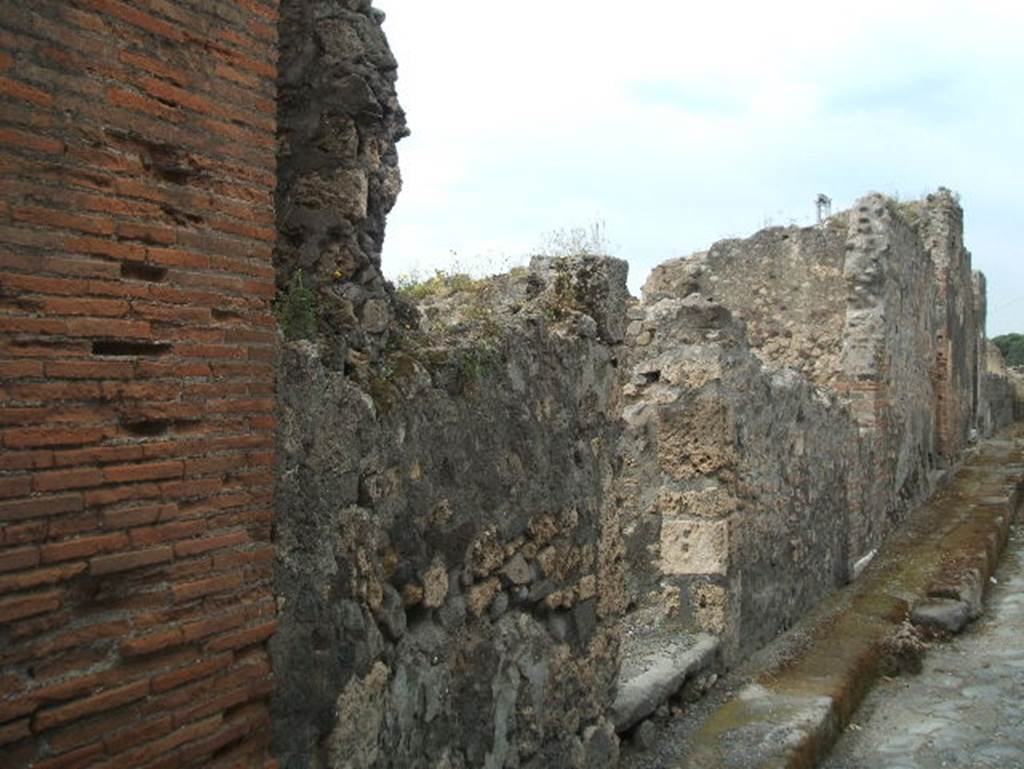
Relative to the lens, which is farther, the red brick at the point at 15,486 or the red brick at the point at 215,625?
the red brick at the point at 215,625

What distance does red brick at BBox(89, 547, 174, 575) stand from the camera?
7.03 feet

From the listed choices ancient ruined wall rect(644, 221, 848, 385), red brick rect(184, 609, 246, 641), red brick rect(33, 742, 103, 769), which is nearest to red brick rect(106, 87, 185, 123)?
red brick rect(184, 609, 246, 641)

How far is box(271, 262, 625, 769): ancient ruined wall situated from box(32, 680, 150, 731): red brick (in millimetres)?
404

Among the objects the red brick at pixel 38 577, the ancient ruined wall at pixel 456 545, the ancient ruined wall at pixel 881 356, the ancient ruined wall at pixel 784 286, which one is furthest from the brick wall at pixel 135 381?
the ancient ruined wall at pixel 784 286

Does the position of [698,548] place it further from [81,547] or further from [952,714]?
[81,547]

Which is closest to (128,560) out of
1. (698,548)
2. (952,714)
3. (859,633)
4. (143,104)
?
(143,104)

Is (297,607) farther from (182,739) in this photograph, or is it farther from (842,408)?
(842,408)

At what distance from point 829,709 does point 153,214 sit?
13.7 feet

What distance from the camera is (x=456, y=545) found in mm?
3297

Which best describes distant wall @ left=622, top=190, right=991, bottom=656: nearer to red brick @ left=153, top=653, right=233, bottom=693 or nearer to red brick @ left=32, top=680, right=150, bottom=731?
red brick @ left=153, top=653, right=233, bottom=693

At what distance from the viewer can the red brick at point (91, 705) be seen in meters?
2.05

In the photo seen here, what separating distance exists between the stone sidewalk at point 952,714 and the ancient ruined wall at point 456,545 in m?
1.73

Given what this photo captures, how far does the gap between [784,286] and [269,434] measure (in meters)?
9.87

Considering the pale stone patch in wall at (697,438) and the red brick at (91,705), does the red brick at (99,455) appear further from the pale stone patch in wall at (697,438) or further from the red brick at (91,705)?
the pale stone patch in wall at (697,438)
